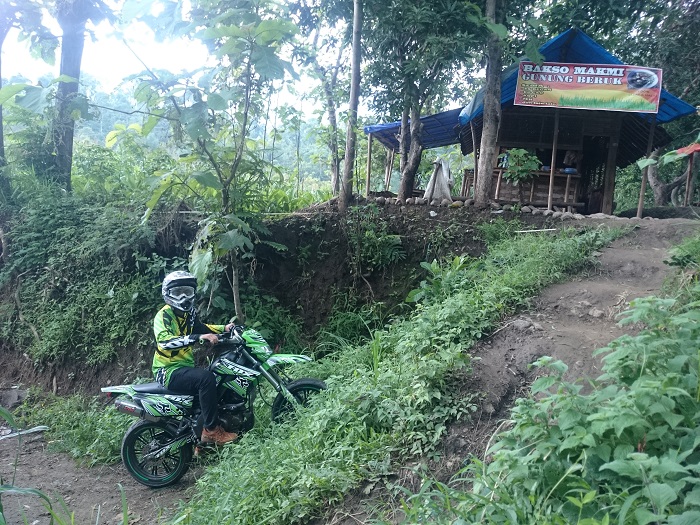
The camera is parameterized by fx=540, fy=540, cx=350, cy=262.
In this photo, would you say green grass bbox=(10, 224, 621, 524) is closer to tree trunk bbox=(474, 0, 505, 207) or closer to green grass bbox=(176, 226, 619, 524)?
green grass bbox=(176, 226, 619, 524)

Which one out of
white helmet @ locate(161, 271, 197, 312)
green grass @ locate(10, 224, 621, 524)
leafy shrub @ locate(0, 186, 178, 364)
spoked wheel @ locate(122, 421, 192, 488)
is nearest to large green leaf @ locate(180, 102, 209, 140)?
white helmet @ locate(161, 271, 197, 312)

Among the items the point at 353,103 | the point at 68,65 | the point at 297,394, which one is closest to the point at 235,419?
the point at 297,394

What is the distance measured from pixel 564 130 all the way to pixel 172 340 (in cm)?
940

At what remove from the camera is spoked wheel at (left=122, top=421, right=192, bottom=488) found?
4945mm

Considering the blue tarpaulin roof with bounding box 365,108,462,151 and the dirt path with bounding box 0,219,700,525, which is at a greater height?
the blue tarpaulin roof with bounding box 365,108,462,151

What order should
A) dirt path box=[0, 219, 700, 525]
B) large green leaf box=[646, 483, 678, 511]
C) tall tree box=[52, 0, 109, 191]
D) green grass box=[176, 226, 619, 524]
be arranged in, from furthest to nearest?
1. tall tree box=[52, 0, 109, 191]
2. dirt path box=[0, 219, 700, 525]
3. green grass box=[176, 226, 619, 524]
4. large green leaf box=[646, 483, 678, 511]

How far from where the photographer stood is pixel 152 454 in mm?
4934

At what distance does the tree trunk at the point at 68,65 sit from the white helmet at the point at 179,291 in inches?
235

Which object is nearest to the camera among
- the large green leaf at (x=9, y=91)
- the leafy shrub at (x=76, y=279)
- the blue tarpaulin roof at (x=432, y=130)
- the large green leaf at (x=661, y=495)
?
the large green leaf at (x=661, y=495)

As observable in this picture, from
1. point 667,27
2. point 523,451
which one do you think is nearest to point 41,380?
point 523,451

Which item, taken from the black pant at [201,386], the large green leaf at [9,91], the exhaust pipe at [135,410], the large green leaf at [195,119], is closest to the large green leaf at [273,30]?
the large green leaf at [195,119]

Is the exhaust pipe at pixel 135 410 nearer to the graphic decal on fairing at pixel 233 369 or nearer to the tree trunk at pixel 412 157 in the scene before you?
the graphic decal on fairing at pixel 233 369

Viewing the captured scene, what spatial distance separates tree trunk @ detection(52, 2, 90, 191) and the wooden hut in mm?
5676

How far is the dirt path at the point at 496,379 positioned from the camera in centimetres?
353
